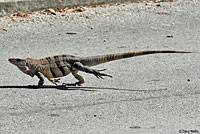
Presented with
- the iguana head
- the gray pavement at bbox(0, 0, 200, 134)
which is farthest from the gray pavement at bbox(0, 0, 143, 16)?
the iguana head

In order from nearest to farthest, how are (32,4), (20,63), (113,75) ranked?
(20,63)
(113,75)
(32,4)

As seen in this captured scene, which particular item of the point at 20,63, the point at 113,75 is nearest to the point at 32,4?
the point at 113,75

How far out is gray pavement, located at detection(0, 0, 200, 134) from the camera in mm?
6113

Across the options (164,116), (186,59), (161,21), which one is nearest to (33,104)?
(164,116)

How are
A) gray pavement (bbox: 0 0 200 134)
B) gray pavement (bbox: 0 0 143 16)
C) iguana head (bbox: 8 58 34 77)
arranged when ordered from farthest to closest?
gray pavement (bbox: 0 0 143 16)
iguana head (bbox: 8 58 34 77)
gray pavement (bbox: 0 0 200 134)

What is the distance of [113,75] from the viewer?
8.38 meters

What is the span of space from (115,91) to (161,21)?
15.6 feet

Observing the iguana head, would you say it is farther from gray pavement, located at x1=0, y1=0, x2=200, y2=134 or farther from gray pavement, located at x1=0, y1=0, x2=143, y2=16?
gray pavement, located at x1=0, y1=0, x2=143, y2=16

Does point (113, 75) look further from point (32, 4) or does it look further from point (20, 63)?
point (32, 4)

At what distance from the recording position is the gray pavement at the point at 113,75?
6.11 m

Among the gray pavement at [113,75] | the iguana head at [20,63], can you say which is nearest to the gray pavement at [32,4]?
the gray pavement at [113,75]

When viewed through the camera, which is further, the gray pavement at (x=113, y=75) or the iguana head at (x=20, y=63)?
the iguana head at (x=20, y=63)

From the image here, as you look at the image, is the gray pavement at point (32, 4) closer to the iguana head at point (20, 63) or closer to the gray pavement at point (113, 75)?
the gray pavement at point (113, 75)

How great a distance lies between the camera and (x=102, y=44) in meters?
10.3
